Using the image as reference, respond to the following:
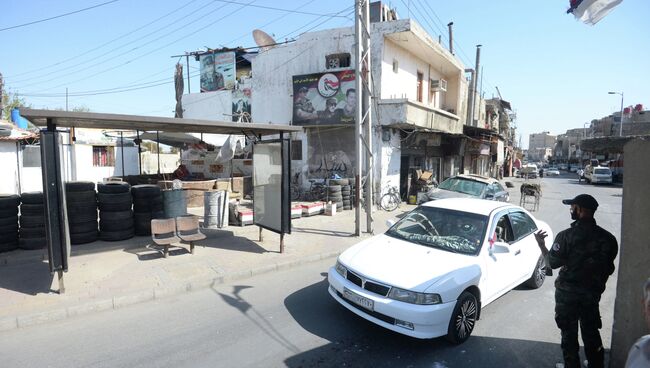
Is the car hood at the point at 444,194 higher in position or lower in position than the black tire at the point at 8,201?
lower

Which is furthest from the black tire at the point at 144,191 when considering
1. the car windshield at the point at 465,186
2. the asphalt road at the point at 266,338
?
the car windshield at the point at 465,186

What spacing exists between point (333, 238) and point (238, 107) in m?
16.3

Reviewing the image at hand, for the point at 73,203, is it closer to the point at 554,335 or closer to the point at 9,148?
the point at 554,335

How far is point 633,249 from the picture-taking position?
127 inches

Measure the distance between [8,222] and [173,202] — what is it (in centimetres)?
347

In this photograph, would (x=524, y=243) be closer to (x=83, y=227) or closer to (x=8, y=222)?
(x=83, y=227)

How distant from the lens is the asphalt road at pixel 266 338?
13.0ft

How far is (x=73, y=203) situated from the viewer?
779 cm

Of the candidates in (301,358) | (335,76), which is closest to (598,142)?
(301,358)

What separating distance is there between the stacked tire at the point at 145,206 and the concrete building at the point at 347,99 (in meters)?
9.46

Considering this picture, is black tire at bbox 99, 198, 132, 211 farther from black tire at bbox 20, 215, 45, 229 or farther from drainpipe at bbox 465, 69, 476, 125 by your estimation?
drainpipe at bbox 465, 69, 476, 125

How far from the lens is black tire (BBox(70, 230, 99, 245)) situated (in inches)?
313

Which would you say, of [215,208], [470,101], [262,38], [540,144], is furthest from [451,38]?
[540,144]

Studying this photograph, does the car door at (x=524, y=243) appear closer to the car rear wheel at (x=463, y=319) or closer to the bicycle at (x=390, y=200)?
the car rear wheel at (x=463, y=319)
